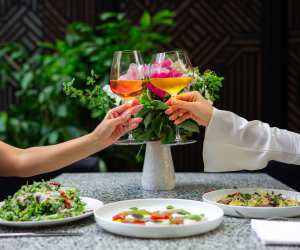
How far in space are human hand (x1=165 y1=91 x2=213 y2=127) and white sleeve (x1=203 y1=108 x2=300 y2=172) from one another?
4 centimetres

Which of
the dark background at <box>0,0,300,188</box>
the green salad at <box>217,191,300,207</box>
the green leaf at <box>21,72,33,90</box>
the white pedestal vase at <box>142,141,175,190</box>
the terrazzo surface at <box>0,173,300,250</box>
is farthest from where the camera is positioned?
the dark background at <box>0,0,300,188</box>

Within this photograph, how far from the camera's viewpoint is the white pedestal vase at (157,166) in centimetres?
177

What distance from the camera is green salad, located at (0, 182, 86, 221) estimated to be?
1264mm

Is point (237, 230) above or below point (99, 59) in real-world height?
below

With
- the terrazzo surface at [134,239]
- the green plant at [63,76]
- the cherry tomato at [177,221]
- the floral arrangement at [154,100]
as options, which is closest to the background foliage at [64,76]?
the green plant at [63,76]

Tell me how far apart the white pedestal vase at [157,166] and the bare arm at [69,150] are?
131mm

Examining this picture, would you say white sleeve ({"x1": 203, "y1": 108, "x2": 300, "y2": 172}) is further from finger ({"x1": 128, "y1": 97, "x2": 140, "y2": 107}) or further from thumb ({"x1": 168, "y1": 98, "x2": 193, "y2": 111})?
finger ({"x1": 128, "y1": 97, "x2": 140, "y2": 107})

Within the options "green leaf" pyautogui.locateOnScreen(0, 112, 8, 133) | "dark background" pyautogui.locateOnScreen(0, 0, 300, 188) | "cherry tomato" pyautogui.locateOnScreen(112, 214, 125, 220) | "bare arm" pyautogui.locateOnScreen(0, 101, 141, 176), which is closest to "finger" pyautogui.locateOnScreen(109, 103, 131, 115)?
"bare arm" pyautogui.locateOnScreen(0, 101, 141, 176)

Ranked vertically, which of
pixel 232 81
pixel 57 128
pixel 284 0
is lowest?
pixel 57 128

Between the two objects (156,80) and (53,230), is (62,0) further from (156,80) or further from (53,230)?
(53,230)

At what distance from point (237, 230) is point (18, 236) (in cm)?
50

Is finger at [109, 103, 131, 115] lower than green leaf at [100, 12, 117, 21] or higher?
lower

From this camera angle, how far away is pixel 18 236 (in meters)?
1.18

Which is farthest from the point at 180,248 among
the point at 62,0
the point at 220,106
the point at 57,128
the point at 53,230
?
the point at 62,0
